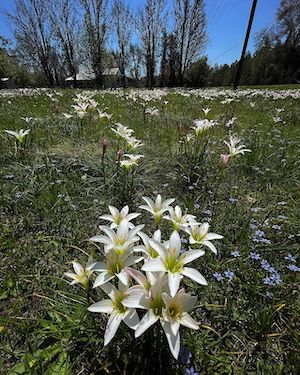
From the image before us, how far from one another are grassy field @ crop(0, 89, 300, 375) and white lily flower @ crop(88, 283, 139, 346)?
0.25 metres

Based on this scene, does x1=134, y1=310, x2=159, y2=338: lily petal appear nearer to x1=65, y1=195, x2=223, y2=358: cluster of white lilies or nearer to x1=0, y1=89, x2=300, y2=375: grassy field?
x1=65, y1=195, x2=223, y2=358: cluster of white lilies

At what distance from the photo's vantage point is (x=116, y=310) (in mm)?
1175

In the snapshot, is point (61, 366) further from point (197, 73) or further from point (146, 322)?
point (197, 73)

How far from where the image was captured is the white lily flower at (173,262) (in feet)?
3.54

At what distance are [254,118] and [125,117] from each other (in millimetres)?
3448

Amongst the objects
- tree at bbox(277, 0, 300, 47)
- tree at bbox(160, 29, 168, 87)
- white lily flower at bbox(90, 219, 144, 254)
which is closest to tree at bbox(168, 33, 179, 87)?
tree at bbox(160, 29, 168, 87)

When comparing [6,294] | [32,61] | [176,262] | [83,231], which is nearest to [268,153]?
[83,231]

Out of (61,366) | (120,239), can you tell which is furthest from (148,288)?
(61,366)

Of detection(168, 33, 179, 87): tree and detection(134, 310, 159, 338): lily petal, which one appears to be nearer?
detection(134, 310, 159, 338): lily petal

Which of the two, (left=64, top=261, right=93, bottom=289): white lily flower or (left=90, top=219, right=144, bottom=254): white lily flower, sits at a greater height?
(left=90, top=219, right=144, bottom=254): white lily flower

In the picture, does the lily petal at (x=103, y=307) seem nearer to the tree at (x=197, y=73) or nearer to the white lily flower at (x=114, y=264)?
the white lily flower at (x=114, y=264)

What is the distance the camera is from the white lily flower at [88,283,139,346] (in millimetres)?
1101

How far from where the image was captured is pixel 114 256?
1.26 metres

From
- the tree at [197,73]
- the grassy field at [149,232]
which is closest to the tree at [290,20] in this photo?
the tree at [197,73]
